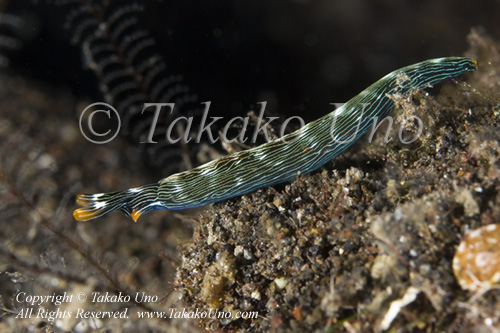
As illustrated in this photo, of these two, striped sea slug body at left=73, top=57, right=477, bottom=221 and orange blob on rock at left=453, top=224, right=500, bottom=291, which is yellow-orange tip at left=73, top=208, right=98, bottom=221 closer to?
striped sea slug body at left=73, top=57, right=477, bottom=221

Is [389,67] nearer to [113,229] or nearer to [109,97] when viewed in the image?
[109,97]

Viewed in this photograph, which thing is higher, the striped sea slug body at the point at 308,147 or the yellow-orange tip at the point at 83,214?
the striped sea slug body at the point at 308,147

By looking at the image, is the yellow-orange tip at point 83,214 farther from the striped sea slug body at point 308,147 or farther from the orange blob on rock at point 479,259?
the orange blob on rock at point 479,259

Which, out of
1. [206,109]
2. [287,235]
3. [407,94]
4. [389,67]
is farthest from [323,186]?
[389,67]

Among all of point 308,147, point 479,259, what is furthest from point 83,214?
point 479,259

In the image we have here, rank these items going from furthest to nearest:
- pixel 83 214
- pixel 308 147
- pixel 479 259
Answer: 1. pixel 83 214
2. pixel 308 147
3. pixel 479 259

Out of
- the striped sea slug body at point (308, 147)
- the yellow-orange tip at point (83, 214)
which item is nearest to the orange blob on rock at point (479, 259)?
the striped sea slug body at point (308, 147)

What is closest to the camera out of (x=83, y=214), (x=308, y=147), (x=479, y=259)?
(x=479, y=259)

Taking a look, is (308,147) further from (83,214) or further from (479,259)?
(83,214)

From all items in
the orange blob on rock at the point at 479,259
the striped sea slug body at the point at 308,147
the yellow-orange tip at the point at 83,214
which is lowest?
the yellow-orange tip at the point at 83,214

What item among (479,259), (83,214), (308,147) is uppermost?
(308,147)
